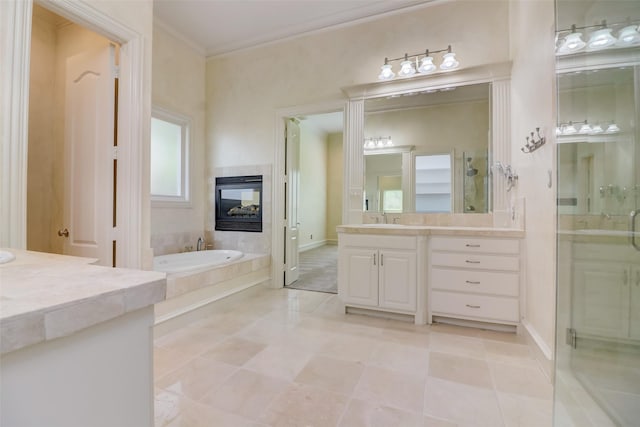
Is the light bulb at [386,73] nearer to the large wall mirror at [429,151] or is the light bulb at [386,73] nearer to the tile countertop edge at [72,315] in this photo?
the large wall mirror at [429,151]

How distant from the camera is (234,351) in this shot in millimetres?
2062

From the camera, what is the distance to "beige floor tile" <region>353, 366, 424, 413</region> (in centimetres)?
153

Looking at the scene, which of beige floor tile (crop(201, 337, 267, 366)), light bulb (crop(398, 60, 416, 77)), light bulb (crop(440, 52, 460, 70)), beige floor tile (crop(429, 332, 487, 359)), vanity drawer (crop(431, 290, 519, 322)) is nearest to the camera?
beige floor tile (crop(201, 337, 267, 366))

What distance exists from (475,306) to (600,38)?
1.96m

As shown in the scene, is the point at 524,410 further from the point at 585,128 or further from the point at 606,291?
the point at 585,128

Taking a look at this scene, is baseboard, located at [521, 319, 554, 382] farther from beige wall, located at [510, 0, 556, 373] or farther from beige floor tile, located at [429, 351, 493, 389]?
beige floor tile, located at [429, 351, 493, 389]

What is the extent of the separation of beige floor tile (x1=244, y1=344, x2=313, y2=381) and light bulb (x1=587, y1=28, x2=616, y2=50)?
2.55 metres

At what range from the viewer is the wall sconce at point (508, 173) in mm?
2650

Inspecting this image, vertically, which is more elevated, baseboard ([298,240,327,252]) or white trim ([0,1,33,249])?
white trim ([0,1,33,249])

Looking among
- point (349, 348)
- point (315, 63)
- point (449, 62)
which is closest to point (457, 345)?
point (349, 348)

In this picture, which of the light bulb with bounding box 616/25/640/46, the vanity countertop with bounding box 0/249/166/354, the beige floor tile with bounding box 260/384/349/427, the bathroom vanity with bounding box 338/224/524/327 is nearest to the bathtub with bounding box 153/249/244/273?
the bathroom vanity with bounding box 338/224/524/327

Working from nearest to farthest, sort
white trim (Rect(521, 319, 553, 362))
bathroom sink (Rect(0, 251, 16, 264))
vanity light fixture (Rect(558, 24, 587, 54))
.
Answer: bathroom sink (Rect(0, 251, 16, 264))
vanity light fixture (Rect(558, 24, 587, 54))
white trim (Rect(521, 319, 553, 362))

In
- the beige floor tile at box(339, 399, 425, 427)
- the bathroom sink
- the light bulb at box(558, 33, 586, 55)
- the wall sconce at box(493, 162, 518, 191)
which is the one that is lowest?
the beige floor tile at box(339, 399, 425, 427)

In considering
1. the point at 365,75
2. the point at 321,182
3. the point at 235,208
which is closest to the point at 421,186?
the point at 365,75
